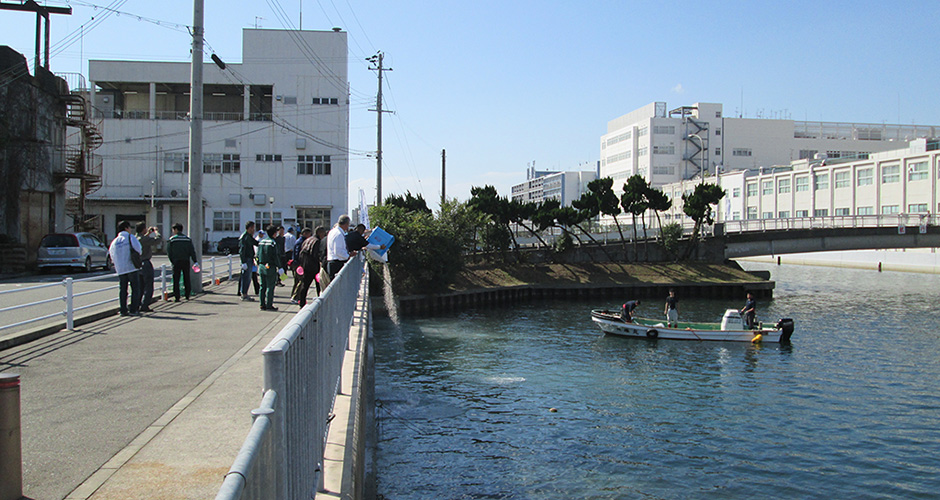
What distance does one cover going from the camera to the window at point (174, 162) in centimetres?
6019

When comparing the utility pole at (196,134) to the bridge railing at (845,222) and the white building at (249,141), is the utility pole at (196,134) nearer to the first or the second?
the white building at (249,141)

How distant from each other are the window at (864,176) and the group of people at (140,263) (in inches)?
3000

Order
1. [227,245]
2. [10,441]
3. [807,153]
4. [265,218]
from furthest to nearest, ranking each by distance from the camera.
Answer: [807,153] < [265,218] < [227,245] < [10,441]

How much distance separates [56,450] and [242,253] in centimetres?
1326

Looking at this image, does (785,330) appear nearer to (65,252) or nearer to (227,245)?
(65,252)

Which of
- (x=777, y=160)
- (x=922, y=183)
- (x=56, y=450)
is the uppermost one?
(x=777, y=160)

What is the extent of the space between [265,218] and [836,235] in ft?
158

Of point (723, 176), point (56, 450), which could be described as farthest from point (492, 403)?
point (723, 176)

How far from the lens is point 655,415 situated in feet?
59.9

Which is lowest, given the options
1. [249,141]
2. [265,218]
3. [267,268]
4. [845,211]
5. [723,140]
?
[267,268]

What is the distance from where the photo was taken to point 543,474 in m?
13.7

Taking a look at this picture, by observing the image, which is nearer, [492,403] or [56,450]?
[56,450]

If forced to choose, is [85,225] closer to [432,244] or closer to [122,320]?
[432,244]

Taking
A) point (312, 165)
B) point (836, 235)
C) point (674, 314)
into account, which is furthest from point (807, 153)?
point (674, 314)
